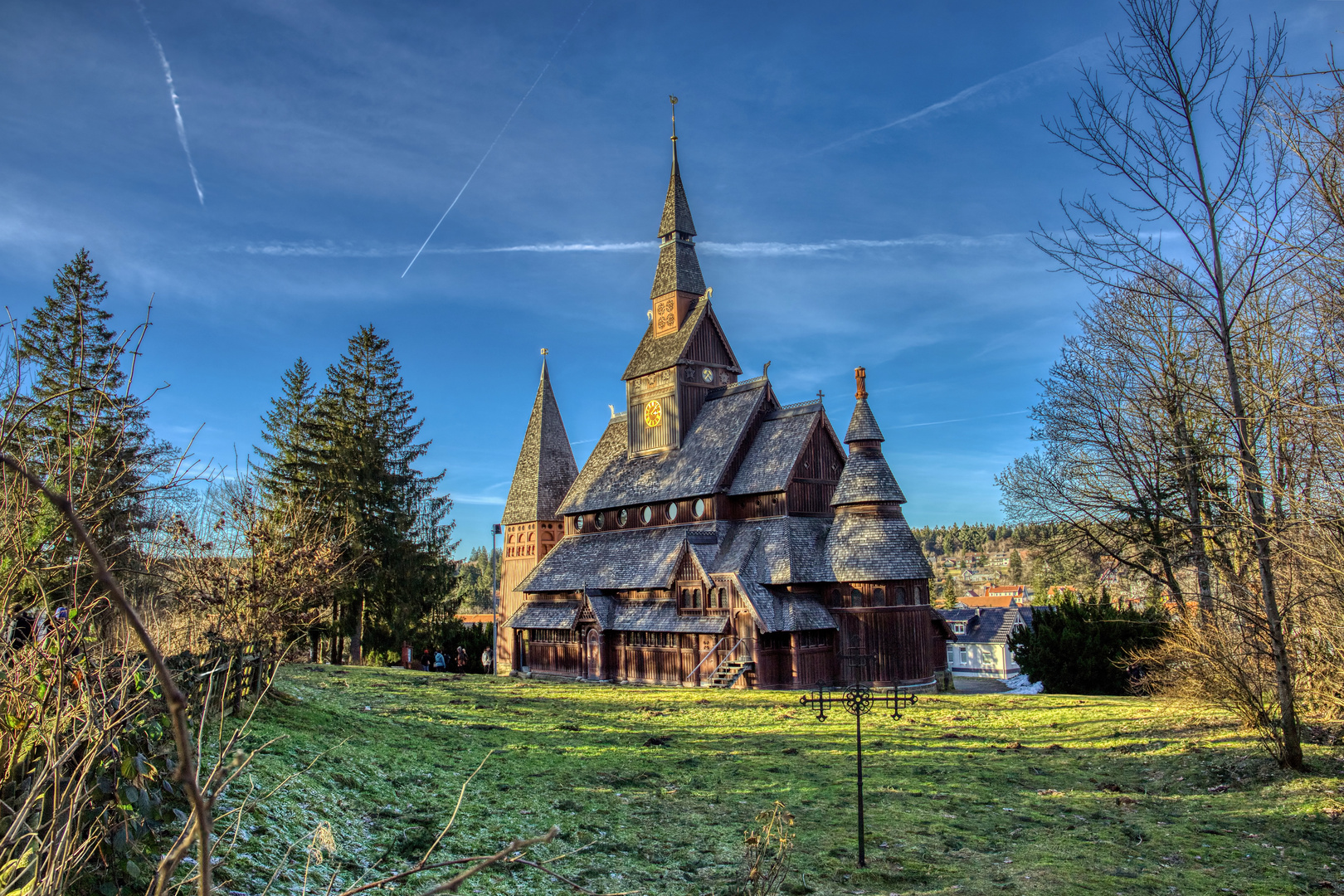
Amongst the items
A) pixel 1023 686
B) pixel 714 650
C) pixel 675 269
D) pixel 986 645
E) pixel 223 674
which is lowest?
pixel 986 645

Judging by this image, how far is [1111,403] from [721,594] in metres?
14.3

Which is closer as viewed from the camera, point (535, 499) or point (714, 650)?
point (714, 650)

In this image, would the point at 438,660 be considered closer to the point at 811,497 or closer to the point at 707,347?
the point at 811,497

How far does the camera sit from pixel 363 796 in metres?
9.59

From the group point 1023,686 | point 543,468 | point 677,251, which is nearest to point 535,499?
point 543,468

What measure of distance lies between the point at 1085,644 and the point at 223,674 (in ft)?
88.1

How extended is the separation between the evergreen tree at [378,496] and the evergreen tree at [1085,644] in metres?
27.8

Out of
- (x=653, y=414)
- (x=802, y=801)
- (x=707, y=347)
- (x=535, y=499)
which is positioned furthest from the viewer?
(x=535, y=499)

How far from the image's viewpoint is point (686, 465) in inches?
1396

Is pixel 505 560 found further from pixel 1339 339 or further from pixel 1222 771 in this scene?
pixel 1339 339

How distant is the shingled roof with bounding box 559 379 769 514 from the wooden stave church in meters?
0.10

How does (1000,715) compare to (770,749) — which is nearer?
(770,749)

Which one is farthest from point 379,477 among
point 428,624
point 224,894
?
point 224,894

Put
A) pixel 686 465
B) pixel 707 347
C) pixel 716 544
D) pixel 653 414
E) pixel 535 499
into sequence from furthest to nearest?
pixel 535 499
pixel 653 414
pixel 707 347
pixel 686 465
pixel 716 544
